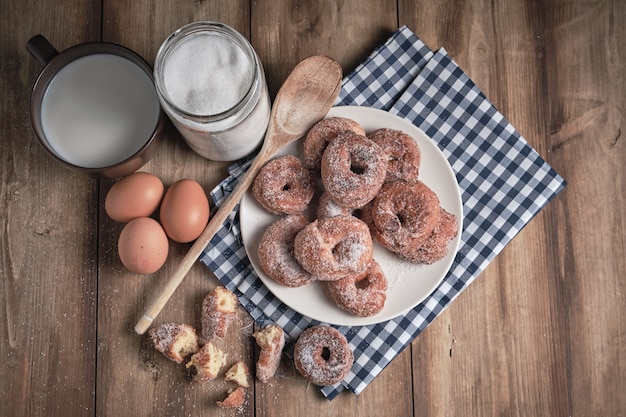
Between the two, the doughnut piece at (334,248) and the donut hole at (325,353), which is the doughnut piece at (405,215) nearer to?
the doughnut piece at (334,248)

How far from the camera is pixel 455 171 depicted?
1.39 metres

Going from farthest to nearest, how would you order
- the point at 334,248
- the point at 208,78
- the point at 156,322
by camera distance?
the point at 156,322, the point at 334,248, the point at 208,78

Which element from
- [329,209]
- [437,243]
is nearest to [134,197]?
[329,209]

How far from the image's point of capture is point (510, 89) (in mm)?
1443

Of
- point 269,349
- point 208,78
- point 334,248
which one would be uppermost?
point 208,78

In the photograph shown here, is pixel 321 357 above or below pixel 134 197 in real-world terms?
below

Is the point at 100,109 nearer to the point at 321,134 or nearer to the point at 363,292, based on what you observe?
the point at 321,134

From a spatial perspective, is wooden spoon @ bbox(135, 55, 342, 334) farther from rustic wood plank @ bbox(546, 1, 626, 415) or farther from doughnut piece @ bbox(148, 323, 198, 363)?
rustic wood plank @ bbox(546, 1, 626, 415)

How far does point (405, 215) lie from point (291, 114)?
1.07 feet

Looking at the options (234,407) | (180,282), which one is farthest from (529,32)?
(234,407)

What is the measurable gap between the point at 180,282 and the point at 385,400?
1.71 feet

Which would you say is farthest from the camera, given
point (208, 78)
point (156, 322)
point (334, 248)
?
point (156, 322)

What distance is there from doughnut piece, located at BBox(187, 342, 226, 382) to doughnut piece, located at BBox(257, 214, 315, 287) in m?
0.21

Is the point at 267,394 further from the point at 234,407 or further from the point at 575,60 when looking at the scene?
the point at 575,60
